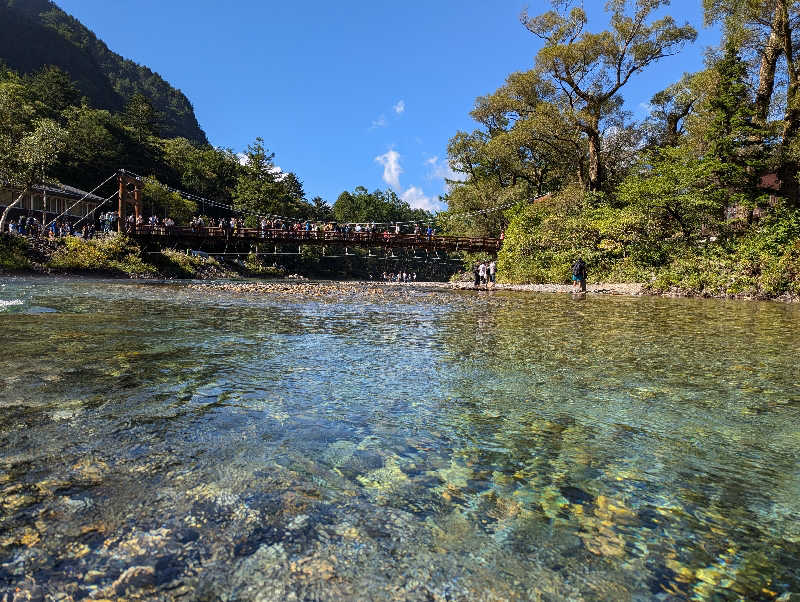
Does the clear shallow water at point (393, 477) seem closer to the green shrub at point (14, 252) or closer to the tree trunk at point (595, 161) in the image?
the green shrub at point (14, 252)

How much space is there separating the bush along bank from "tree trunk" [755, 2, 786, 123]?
21.8 feet

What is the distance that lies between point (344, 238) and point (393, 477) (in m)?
40.1

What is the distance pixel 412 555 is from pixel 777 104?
119ft

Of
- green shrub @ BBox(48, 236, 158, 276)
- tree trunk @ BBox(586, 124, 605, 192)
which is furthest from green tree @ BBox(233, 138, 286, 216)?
tree trunk @ BBox(586, 124, 605, 192)

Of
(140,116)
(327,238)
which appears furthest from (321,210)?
(327,238)

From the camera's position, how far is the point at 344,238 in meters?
42.0

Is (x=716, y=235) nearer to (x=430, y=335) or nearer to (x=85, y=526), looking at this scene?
(x=430, y=335)

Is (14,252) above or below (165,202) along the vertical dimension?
below

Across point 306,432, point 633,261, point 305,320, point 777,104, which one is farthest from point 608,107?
point 306,432

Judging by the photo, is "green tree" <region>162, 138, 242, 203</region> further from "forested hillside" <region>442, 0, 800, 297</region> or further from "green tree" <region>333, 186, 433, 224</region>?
"forested hillside" <region>442, 0, 800, 297</region>

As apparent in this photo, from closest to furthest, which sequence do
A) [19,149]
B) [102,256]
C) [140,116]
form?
1. [19,149]
2. [102,256]
3. [140,116]

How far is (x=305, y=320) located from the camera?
10234 mm

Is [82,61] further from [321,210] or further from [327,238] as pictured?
[327,238]

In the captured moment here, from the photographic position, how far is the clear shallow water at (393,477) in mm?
1877
